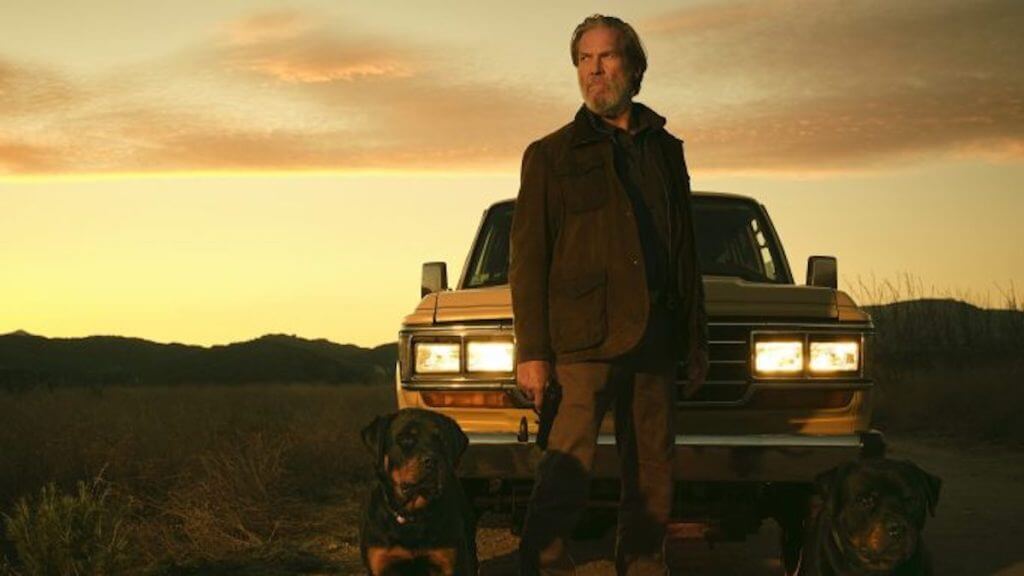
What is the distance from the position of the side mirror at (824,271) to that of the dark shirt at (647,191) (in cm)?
236

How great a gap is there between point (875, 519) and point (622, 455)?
968mm

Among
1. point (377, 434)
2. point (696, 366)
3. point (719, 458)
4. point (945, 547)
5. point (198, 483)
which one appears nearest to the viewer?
point (696, 366)

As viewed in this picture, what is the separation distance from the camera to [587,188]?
4777 mm

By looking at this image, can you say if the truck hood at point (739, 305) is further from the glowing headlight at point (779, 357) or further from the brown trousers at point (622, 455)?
the brown trousers at point (622, 455)

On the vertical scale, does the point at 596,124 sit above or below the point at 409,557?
above

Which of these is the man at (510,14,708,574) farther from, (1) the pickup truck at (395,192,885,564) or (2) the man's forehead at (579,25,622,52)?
(1) the pickup truck at (395,192,885,564)

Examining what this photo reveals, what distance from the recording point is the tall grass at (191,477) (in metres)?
7.46

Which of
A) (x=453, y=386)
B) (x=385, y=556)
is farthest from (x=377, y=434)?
(x=453, y=386)

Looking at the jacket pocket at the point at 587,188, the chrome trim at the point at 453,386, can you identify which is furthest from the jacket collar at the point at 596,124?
the chrome trim at the point at 453,386

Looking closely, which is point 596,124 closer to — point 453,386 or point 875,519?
point 453,386

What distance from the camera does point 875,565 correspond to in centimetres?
481

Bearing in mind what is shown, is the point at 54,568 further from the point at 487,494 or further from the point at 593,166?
the point at 593,166

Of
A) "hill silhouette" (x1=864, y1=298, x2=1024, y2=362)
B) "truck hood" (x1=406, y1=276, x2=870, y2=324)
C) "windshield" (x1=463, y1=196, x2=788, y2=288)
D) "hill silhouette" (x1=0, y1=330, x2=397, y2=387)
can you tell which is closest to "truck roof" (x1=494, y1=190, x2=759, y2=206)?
"windshield" (x1=463, y1=196, x2=788, y2=288)

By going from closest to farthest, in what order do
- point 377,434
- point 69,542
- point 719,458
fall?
point 377,434 → point 719,458 → point 69,542
